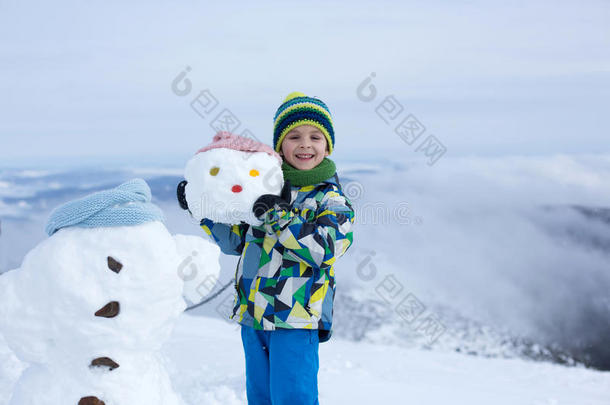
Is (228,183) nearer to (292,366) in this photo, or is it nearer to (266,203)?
(266,203)

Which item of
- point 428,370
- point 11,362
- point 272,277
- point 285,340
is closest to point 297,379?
point 285,340

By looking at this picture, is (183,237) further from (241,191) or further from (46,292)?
(46,292)

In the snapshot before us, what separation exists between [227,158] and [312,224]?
38 centimetres

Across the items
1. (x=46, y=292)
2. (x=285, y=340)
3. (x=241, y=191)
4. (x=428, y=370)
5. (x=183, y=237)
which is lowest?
(x=428, y=370)

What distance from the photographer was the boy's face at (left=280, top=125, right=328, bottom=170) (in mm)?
1950

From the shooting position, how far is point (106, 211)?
152 cm

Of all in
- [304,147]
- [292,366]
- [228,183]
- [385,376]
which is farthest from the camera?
[385,376]

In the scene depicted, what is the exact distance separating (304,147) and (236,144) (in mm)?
299

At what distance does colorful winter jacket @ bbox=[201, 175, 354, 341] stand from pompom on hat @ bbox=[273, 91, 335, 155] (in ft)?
0.70

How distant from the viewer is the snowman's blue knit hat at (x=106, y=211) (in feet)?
4.96

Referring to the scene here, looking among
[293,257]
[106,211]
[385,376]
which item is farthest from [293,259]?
[385,376]

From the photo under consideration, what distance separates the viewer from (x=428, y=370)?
3678 mm

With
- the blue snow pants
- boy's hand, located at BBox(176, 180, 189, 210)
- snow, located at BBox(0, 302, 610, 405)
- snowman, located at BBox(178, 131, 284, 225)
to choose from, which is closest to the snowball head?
snowman, located at BBox(178, 131, 284, 225)

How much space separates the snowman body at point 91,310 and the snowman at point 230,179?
0.63ft
